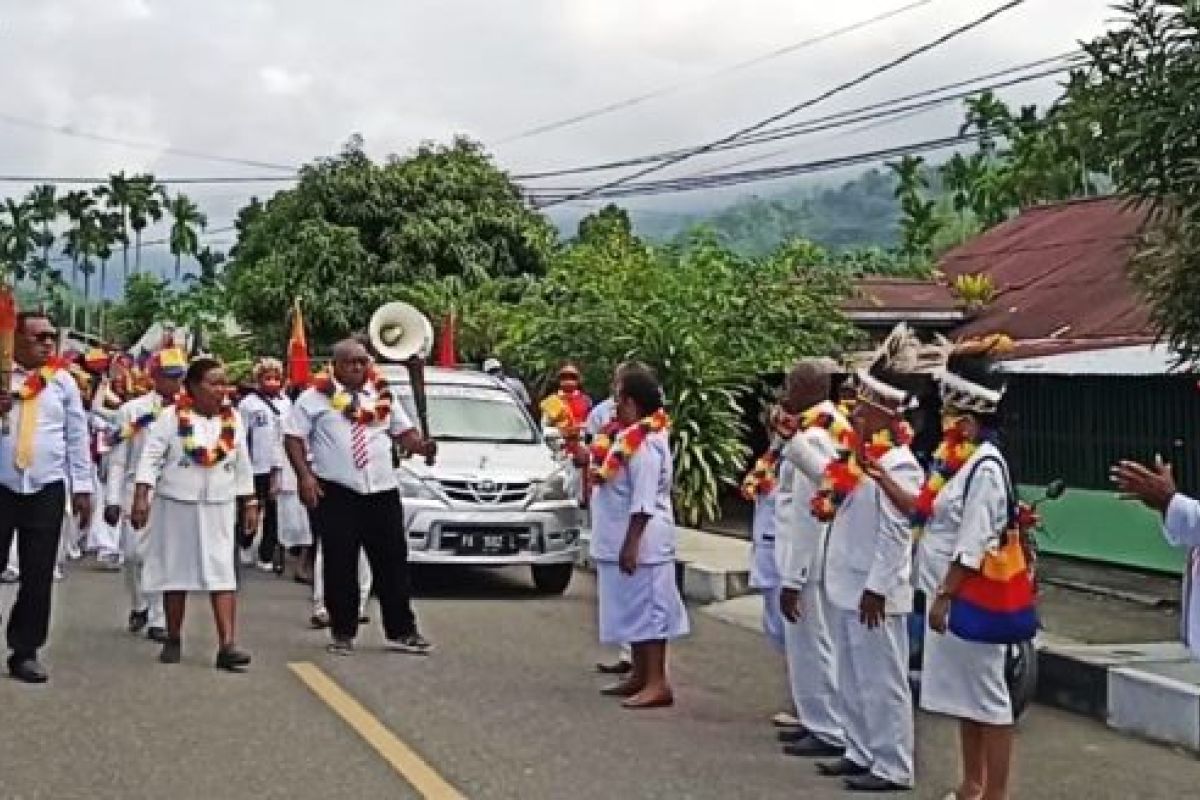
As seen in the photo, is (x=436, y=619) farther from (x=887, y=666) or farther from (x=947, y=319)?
(x=947, y=319)

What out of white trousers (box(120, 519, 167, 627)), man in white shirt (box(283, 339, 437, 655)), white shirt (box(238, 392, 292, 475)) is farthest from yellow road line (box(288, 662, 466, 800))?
white shirt (box(238, 392, 292, 475))

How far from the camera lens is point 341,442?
1121cm

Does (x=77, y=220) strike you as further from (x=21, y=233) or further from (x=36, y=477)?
(x=36, y=477)

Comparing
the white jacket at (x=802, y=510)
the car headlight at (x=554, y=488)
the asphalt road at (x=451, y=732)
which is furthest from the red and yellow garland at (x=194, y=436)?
the car headlight at (x=554, y=488)

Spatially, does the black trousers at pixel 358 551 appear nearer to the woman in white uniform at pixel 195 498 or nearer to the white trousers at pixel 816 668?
the woman in white uniform at pixel 195 498

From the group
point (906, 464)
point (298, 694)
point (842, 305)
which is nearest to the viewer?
point (906, 464)

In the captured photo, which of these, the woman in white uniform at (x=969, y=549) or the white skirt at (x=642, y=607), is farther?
the white skirt at (x=642, y=607)

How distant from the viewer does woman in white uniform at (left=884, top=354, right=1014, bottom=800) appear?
22.5 ft

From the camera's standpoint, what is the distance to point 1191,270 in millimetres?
9156

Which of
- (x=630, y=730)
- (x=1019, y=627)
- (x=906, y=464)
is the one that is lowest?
(x=630, y=730)

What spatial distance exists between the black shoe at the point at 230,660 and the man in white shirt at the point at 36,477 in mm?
960

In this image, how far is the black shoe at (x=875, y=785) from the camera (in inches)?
308

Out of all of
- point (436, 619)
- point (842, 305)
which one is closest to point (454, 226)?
point (842, 305)

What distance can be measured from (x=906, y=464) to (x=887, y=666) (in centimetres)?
87
